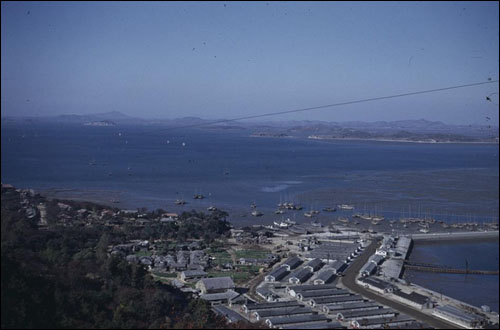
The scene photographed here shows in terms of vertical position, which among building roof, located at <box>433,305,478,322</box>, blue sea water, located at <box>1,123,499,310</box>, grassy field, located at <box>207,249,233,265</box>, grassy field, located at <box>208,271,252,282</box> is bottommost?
grassy field, located at <box>207,249,233,265</box>

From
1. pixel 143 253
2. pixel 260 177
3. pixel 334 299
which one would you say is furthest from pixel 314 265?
pixel 260 177

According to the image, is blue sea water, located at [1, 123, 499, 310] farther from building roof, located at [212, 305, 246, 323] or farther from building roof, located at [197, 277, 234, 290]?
building roof, located at [197, 277, 234, 290]

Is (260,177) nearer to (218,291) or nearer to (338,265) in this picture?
(338,265)

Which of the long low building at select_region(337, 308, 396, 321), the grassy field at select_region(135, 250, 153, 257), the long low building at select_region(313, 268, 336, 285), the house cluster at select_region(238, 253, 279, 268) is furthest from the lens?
the grassy field at select_region(135, 250, 153, 257)

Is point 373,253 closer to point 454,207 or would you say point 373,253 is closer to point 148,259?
point 454,207

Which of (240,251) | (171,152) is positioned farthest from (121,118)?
(240,251)

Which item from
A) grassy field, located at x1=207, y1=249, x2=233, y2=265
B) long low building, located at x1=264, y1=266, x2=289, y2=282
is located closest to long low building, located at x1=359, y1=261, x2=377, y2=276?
long low building, located at x1=264, y1=266, x2=289, y2=282
